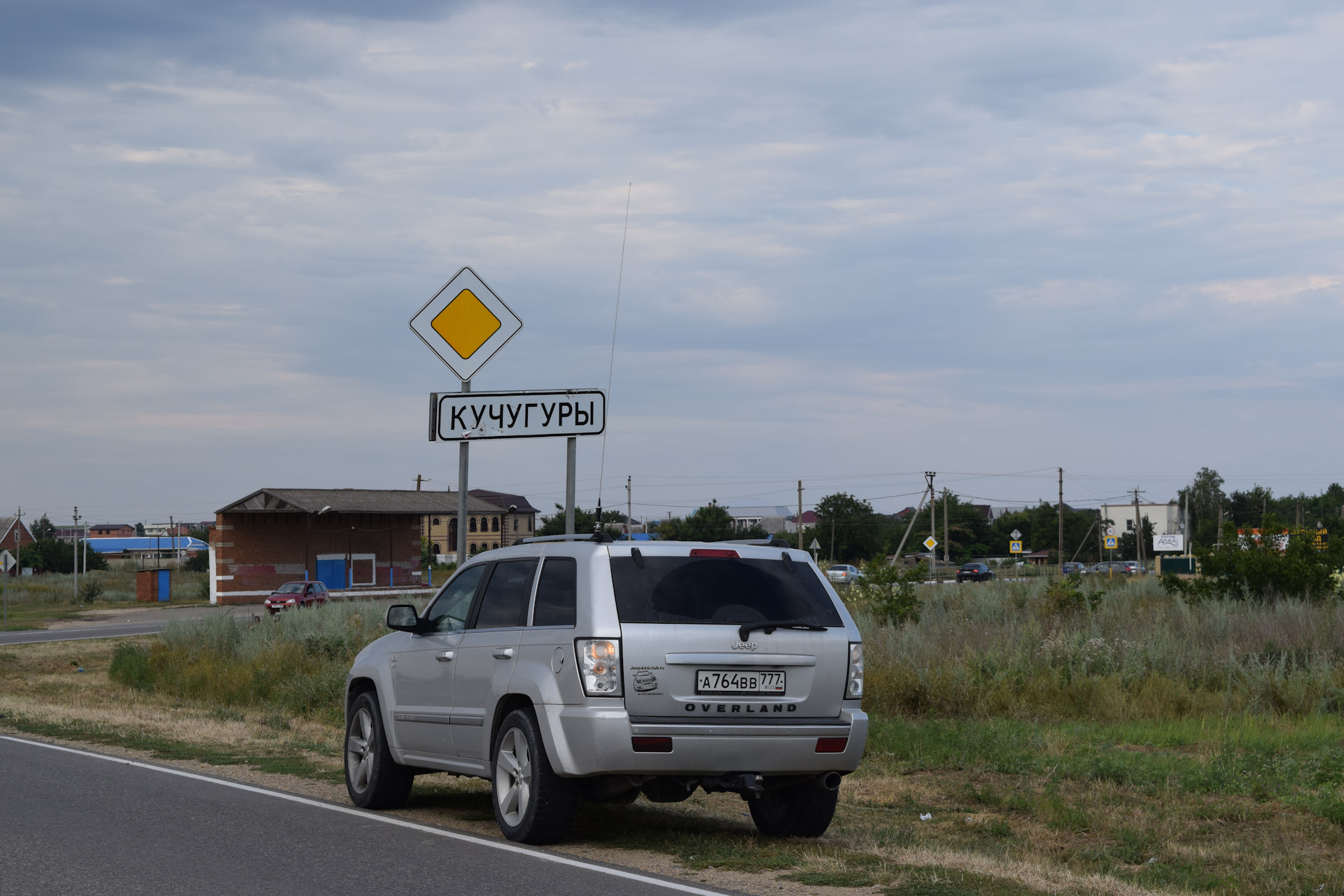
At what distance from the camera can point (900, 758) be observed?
1223 centimetres

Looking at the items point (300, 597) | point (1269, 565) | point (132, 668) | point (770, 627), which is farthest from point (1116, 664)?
point (300, 597)

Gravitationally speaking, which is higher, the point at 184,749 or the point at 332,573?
the point at 332,573

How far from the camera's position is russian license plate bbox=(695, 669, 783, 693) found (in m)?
7.50

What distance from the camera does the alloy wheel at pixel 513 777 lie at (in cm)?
786

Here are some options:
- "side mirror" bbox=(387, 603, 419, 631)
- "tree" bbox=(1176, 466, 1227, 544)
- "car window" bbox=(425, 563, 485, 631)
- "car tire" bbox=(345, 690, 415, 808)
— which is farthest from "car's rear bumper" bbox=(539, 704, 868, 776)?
"tree" bbox=(1176, 466, 1227, 544)

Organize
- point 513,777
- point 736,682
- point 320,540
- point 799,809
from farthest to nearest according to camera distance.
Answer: point 320,540 → point 799,809 → point 513,777 → point 736,682

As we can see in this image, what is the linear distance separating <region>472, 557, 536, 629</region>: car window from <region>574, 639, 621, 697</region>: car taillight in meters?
0.88

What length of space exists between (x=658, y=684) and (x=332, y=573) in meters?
59.6

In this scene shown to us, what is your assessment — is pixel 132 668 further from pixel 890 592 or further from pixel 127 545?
pixel 127 545

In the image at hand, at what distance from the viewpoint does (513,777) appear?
318 inches

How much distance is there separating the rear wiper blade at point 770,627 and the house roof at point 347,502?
5198cm

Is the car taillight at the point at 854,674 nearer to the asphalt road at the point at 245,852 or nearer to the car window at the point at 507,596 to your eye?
Result: the asphalt road at the point at 245,852

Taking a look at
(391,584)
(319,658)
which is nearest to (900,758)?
(319,658)

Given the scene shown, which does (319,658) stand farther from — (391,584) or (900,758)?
(391,584)
